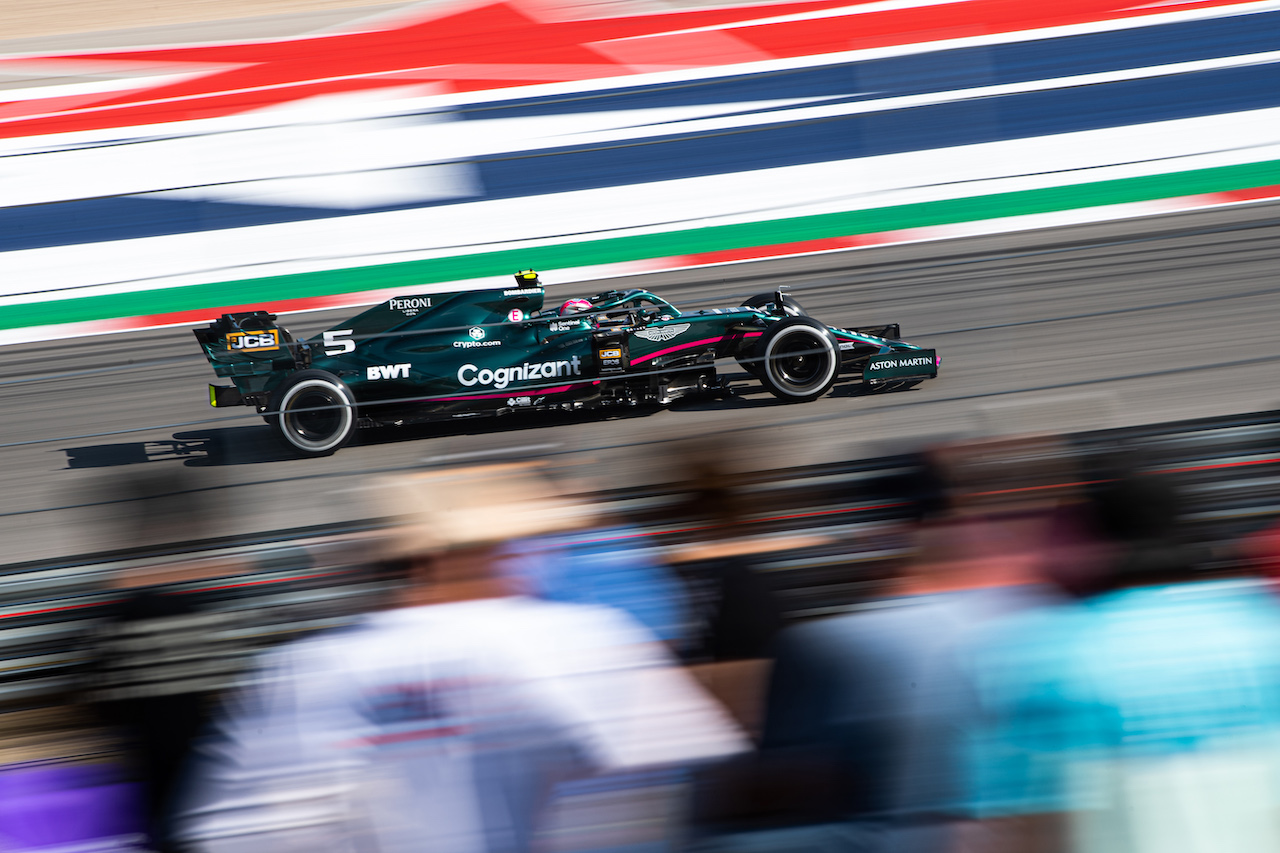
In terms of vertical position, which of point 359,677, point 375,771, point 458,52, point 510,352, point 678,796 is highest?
point 458,52

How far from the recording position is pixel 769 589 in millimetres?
1895

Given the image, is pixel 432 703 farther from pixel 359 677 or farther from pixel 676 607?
pixel 676 607

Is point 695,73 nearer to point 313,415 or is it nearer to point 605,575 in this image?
point 313,415

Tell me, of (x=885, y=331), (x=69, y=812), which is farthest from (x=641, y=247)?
(x=69, y=812)

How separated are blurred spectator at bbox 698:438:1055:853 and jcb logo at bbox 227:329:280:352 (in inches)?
178

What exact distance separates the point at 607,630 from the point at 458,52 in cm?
1173

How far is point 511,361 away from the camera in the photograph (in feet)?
18.3

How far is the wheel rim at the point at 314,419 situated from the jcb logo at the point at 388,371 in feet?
0.70

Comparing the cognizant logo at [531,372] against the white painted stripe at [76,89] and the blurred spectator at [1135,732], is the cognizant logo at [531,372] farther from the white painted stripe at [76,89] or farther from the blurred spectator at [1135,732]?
the white painted stripe at [76,89]

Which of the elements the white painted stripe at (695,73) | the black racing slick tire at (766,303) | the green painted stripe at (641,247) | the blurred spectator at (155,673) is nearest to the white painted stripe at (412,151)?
the white painted stripe at (695,73)

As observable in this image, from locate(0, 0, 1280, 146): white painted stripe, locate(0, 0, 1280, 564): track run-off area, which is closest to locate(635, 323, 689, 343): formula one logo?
locate(0, 0, 1280, 564): track run-off area

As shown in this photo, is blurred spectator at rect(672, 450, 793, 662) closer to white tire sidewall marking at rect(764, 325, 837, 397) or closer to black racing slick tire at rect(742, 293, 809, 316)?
white tire sidewall marking at rect(764, 325, 837, 397)

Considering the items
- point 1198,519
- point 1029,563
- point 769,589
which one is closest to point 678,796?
point 769,589

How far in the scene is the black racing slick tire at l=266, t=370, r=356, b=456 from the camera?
5.46 metres
